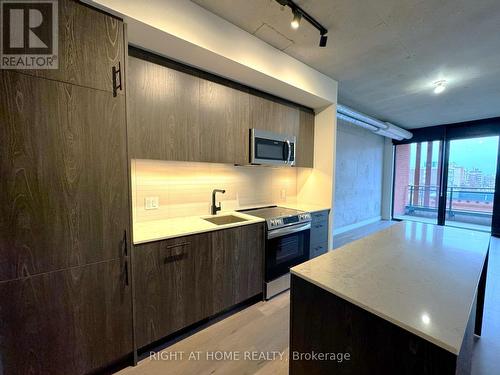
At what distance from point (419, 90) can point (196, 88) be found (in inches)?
138

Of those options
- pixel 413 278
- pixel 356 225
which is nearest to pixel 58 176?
pixel 413 278

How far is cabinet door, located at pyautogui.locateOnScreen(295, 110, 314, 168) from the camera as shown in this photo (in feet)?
10.3

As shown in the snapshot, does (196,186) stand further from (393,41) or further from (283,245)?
(393,41)

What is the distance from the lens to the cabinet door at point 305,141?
3145 mm

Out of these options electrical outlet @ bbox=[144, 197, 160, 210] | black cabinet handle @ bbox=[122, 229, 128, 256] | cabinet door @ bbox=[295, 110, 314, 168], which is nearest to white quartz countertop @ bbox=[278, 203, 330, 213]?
cabinet door @ bbox=[295, 110, 314, 168]

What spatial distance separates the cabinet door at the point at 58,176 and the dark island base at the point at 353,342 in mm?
1249

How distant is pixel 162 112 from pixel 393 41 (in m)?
2.36

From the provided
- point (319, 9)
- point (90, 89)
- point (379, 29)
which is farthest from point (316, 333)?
point (379, 29)

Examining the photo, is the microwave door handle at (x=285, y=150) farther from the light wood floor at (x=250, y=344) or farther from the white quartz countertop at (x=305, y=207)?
the light wood floor at (x=250, y=344)

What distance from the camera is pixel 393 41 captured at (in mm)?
2127

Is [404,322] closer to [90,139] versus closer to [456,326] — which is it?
[456,326]

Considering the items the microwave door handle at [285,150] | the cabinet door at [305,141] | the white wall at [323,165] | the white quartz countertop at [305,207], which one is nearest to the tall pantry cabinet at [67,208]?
the microwave door handle at [285,150]

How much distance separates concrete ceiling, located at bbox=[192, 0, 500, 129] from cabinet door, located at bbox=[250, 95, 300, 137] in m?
0.59

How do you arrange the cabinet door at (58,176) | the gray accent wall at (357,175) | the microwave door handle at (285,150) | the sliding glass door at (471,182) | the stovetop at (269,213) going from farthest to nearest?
the sliding glass door at (471,182)
the gray accent wall at (357,175)
the microwave door handle at (285,150)
the stovetop at (269,213)
the cabinet door at (58,176)
